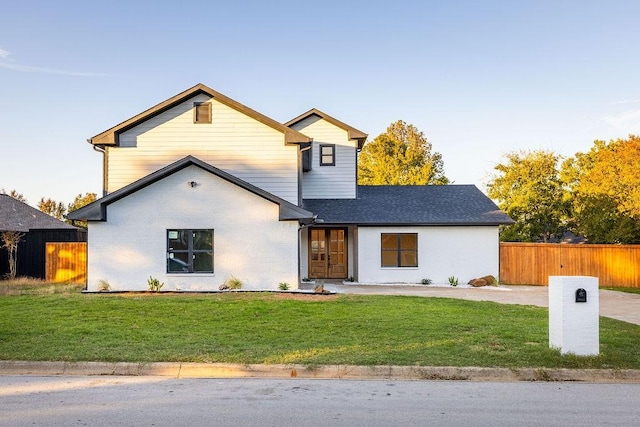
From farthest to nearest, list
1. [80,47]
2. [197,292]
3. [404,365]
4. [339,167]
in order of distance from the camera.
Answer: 1. [339,167]
2. [80,47]
3. [197,292]
4. [404,365]

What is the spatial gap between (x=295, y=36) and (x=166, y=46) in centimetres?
513

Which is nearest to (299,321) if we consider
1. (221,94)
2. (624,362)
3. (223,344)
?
(223,344)

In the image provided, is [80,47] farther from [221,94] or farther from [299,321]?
[299,321]

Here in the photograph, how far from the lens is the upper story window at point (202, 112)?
65.3ft

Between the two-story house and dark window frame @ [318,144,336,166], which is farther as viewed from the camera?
dark window frame @ [318,144,336,166]

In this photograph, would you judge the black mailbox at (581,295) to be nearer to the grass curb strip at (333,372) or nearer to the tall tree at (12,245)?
the grass curb strip at (333,372)

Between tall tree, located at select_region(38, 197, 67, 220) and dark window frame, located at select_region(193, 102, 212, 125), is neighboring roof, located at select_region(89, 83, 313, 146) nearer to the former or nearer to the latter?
dark window frame, located at select_region(193, 102, 212, 125)

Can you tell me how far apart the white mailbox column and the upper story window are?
47.9ft

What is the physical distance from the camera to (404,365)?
777 centimetres

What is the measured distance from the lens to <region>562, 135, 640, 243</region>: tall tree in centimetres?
2605

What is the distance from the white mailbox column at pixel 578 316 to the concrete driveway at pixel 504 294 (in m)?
6.41

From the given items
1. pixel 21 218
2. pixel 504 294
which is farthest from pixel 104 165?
pixel 504 294

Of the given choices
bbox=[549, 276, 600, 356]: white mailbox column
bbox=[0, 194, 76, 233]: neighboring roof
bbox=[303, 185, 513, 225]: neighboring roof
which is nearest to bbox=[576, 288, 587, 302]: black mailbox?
bbox=[549, 276, 600, 356]: white mailbox column


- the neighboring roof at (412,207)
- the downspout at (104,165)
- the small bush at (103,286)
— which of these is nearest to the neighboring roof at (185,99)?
the downspout at (104,165)
